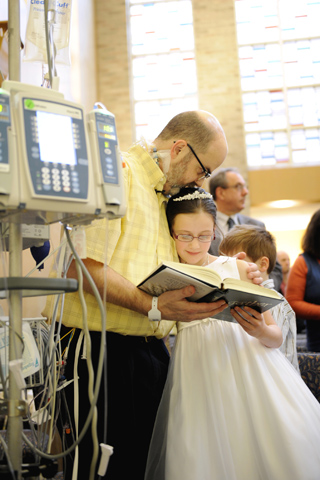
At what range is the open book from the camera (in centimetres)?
164

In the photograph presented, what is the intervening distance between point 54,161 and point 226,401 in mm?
1214

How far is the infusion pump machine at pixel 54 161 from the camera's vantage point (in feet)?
4.01

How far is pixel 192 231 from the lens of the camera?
7.36 ft

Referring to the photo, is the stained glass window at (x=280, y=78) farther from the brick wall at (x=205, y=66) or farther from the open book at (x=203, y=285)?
the open book at (x=203, y=285)

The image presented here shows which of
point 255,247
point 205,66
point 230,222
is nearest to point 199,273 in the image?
point 255,247

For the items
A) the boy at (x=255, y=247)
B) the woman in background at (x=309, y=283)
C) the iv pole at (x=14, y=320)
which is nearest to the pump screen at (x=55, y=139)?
the iv pole at (x=14, y=320)

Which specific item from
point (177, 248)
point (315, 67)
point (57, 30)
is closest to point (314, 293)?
point (177, 248)

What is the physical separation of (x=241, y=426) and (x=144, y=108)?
31.4 feet

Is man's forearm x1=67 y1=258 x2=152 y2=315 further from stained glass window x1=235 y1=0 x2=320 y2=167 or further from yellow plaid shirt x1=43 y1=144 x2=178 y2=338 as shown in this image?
stained glass window x1=235 y1=0 x2=320 y2=167

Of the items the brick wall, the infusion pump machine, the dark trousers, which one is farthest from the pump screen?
the brick wall

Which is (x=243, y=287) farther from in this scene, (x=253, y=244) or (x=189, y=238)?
(x=253, y=244)

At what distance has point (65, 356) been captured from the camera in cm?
197

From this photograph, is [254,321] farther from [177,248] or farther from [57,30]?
[57,30]

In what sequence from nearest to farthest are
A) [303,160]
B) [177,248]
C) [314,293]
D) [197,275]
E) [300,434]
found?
[197,275] → [300,434] → [177,248] → [314,293] → [303,160]
